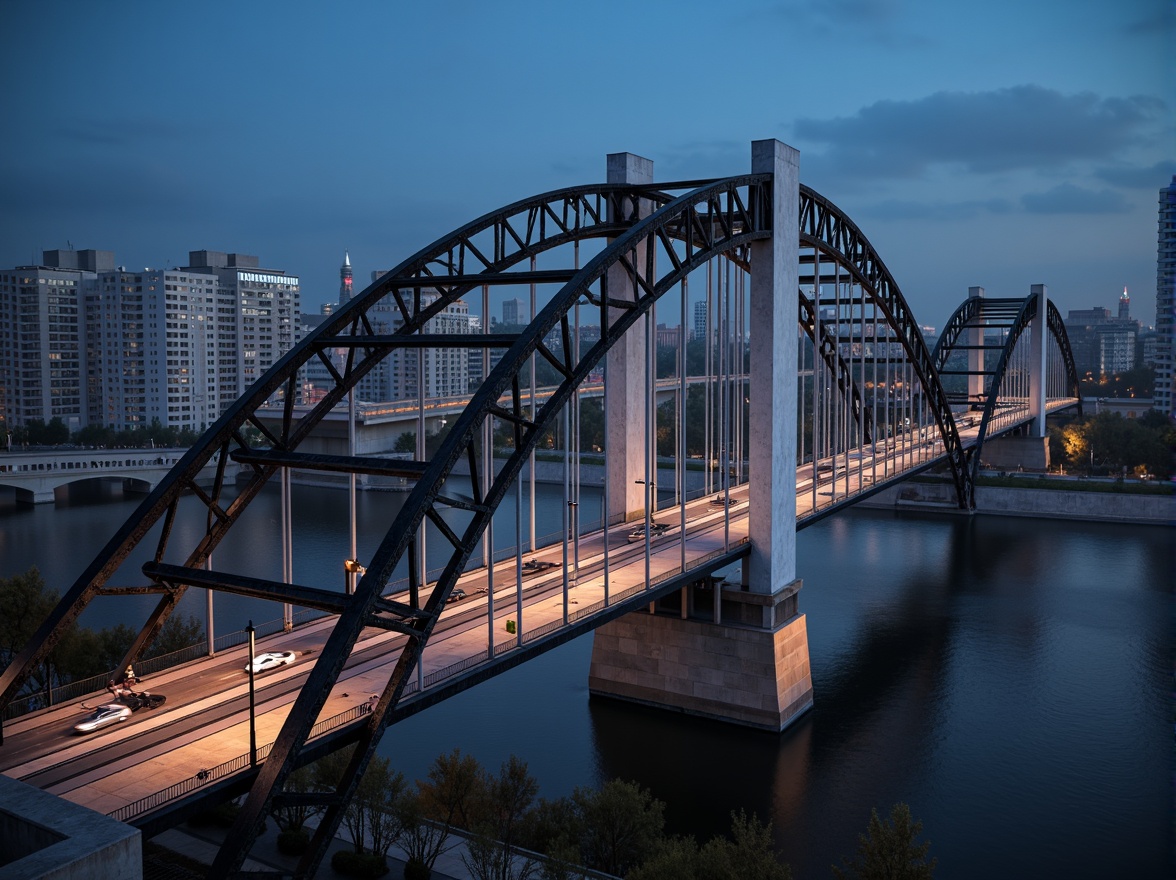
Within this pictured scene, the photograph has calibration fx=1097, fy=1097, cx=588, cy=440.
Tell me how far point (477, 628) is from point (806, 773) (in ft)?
Answer: 37.1

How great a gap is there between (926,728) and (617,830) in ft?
50.5

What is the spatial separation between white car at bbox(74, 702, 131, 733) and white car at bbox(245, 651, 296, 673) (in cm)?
317

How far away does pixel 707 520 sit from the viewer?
4112 cm

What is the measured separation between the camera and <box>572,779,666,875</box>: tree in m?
24.2

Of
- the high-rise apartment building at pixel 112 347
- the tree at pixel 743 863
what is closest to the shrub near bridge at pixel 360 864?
the tree at pixel 743 863

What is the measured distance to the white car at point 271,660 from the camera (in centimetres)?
2425

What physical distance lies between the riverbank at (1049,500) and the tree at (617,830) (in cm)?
5481

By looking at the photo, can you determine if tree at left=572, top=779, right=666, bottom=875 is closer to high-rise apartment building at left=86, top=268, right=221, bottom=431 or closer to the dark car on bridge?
the dark car on bridge

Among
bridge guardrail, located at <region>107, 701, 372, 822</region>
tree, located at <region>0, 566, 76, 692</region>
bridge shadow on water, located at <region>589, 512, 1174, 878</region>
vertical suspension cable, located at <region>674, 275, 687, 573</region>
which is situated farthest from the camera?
tree, located at <region>0, 566, 76, 692</region>

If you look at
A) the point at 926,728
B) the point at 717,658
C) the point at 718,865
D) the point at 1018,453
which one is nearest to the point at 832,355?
the point at 926,728

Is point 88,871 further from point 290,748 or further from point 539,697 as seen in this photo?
point 539,697

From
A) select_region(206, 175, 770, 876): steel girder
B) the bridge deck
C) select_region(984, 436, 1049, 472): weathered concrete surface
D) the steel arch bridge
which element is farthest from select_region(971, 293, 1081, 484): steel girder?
select_region(206, 175, 770, 876): steel girder

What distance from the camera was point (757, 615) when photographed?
115ft

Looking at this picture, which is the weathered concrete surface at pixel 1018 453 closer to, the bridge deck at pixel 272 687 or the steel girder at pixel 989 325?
the steel girder at pixel 989 325
